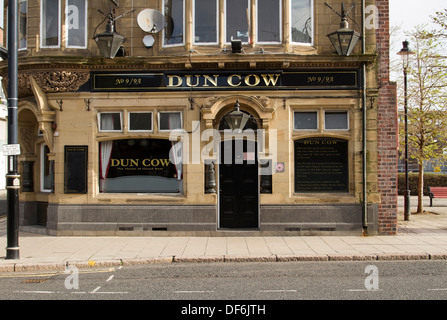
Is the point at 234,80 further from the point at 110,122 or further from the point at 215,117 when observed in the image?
the point at 110,122

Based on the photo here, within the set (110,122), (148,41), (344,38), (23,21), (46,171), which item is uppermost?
(23,21)

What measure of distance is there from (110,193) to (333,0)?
8573 mm

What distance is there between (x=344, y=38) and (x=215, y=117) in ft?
13.7

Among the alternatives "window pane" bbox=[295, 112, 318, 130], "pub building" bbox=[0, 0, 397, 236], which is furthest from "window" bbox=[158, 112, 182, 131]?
"window pane" bbox=[295, 112, 318, 130]

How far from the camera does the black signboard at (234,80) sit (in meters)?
12.4

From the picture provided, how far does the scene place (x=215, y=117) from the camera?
12609mm

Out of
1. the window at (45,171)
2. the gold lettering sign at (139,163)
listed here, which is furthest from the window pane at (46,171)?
the gold lettering sign at (139,163)

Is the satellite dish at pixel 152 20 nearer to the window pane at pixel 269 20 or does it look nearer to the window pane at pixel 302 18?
the window pane at pixel 269 20

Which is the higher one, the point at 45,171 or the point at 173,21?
the point at 173,21

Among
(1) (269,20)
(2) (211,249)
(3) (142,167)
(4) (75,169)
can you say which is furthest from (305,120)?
(4) (75,169)

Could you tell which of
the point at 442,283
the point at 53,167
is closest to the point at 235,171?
the point at 53,167

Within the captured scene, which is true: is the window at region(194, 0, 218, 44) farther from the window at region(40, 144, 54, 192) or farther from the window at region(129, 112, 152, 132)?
the window at region(40, 144, 54, 192)

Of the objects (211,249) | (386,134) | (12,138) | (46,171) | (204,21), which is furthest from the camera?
(46,171)
